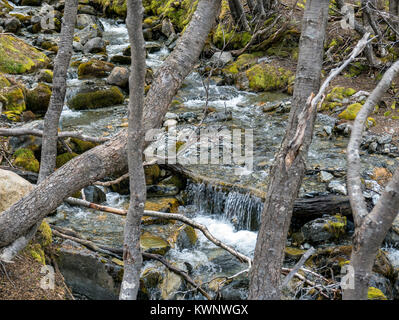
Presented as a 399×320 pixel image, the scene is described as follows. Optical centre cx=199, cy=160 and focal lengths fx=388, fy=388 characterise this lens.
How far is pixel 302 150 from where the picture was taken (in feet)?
7.47

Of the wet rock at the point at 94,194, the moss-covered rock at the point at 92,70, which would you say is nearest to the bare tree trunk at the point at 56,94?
the wet rock at the point at 94,194

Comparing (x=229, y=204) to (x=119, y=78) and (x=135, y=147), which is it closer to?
(x=135, y=147)

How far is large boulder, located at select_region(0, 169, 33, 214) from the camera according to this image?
13.0ft

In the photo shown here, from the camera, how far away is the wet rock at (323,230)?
5.96 meters

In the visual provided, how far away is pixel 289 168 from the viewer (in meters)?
2.27

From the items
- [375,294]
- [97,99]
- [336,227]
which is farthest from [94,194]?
[97,99]

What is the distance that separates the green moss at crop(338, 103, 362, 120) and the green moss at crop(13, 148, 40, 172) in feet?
22.7

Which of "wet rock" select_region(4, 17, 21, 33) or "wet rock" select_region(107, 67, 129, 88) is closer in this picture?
"wet rock" select_region(107, 67, 129, 88)

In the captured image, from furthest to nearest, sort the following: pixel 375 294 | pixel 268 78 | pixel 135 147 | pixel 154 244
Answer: pixel 268 78 → pixel 154 244 → pixel 375 294 → pixel 135 147

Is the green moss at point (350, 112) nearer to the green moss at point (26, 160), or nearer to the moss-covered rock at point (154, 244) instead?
the moss-covered rock at point (154, 244)

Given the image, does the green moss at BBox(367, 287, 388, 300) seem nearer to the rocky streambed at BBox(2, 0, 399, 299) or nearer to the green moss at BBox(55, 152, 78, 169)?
the rocky streambed at BBox(2, 0, 399, 299)

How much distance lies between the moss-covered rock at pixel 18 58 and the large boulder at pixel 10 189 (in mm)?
8426

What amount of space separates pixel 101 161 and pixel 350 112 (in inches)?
299

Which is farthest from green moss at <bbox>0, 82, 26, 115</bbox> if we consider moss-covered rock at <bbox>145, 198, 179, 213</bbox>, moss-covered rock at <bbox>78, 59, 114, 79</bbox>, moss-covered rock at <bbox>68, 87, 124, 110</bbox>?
moss-covered rock at <bbox>145, 198, 179, 213</bbox>
